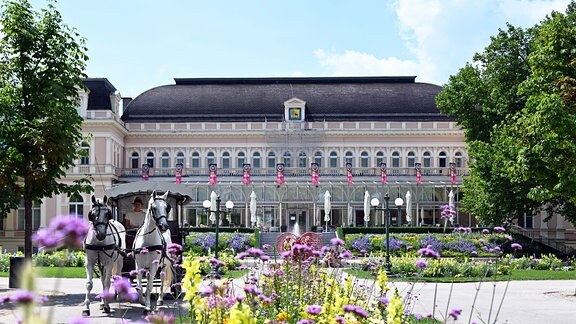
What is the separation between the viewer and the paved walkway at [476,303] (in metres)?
11.1

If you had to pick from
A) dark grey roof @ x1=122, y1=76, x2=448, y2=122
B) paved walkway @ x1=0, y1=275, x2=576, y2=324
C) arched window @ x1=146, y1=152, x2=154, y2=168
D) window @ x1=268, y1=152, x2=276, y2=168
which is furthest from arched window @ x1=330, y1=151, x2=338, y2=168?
paved walkway @ x1=0, y1=275, x2=576, y2=324

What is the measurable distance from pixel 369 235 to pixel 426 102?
2287 centimetres

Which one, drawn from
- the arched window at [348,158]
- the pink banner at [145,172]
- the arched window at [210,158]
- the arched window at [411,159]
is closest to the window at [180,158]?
the arched window at [210,158]

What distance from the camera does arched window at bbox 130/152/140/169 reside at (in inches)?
2222

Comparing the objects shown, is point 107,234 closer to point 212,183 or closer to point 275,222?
point 212,183

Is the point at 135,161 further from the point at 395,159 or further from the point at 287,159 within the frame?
the point at 395,159

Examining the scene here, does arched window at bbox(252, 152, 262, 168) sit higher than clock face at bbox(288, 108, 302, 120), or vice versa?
clock face at bbox(288, 108, 302, 120)

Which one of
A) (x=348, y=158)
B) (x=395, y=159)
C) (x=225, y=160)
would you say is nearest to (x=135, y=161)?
(x=225, y=160)

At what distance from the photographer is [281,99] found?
56.6 m

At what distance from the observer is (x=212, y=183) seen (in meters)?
49.1

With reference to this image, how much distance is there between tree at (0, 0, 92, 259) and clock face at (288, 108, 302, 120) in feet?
130

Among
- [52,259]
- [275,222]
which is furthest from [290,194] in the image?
[52,259]

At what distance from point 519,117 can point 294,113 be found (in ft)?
97.6

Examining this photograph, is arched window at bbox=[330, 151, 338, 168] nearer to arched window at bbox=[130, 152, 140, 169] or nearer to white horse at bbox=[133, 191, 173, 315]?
arched window at bbox=[130, 152, 140, 169]
